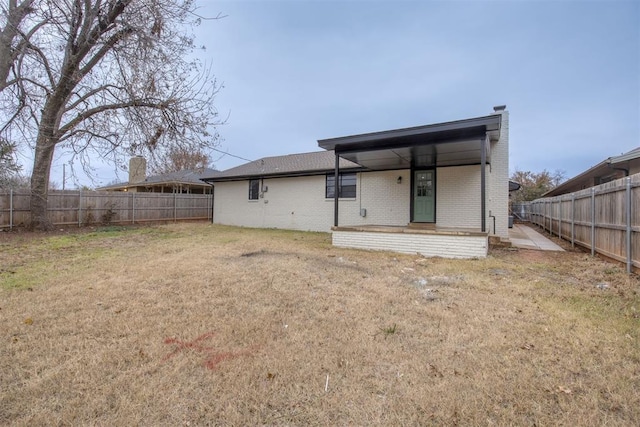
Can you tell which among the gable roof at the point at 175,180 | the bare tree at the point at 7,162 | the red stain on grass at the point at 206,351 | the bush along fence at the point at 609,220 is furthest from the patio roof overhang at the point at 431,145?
the gable roof at the point at 175,180

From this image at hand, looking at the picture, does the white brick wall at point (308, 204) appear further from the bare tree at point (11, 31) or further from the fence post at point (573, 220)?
the bare tree at point (11, 31)

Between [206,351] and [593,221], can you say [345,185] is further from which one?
[206,351]

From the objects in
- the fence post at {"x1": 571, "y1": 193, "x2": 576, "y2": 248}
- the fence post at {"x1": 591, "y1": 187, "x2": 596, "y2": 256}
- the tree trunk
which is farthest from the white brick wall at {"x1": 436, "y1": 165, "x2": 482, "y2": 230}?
the tree trunk

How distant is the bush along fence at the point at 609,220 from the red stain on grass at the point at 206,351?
7.05 m

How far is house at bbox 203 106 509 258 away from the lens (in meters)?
8.16

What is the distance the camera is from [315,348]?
2.91 meters

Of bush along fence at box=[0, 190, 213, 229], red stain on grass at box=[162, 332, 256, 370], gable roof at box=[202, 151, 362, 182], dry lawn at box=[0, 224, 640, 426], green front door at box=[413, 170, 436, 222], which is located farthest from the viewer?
gable roof at box=[202, 151, 362, 182]

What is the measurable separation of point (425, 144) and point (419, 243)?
2729 millimetres

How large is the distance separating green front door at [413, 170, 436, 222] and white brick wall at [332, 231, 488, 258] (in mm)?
3425

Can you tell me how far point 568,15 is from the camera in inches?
365

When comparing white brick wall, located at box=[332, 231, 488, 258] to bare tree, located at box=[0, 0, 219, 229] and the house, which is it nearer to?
the house

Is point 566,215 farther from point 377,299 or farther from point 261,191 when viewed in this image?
point 261,191

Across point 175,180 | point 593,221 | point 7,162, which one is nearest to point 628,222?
point 593,221

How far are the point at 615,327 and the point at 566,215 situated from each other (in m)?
9.34
